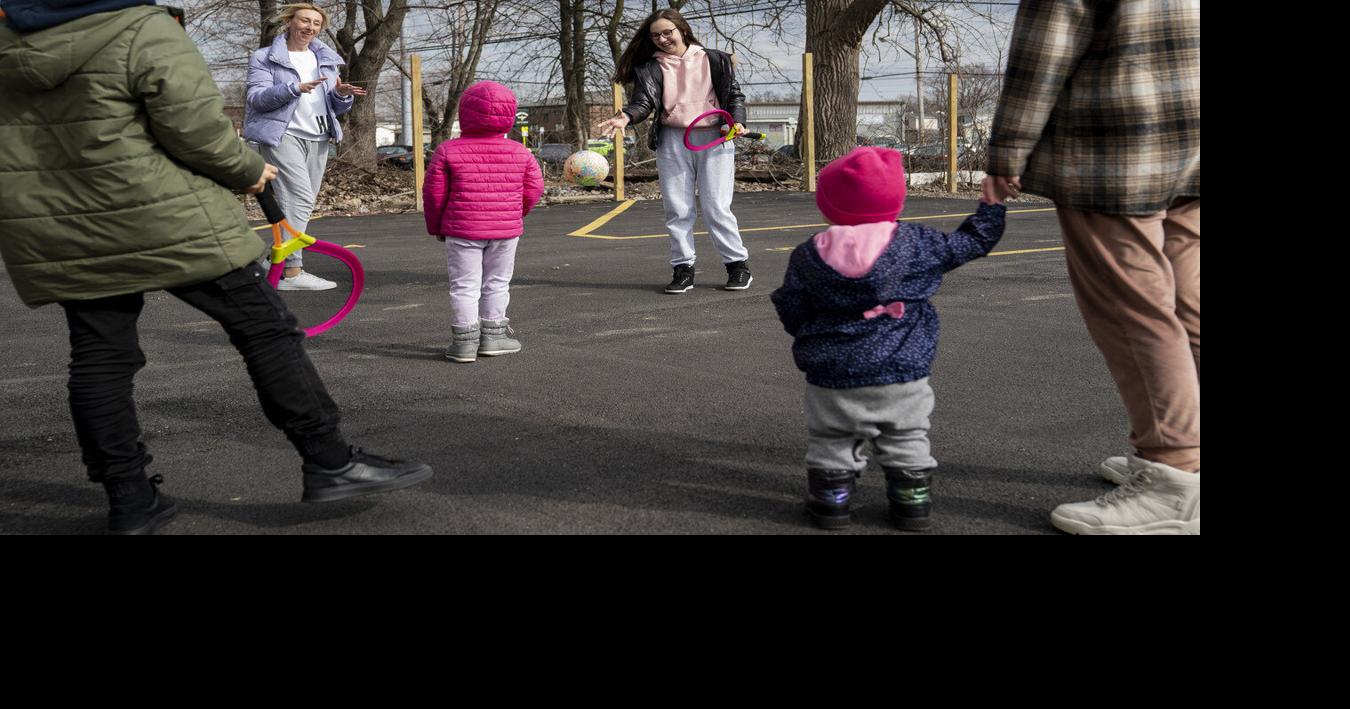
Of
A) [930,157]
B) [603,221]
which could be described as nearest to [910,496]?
[603,221]

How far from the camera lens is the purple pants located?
6176 mm

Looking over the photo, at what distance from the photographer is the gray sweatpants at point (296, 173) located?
868 centimetres

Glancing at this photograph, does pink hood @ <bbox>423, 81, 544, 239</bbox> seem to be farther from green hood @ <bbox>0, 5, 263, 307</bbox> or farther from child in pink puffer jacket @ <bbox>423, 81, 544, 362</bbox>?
green hood @ <bbox>0, 5, 263, 307</bbox>

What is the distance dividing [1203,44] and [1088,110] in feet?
1.03

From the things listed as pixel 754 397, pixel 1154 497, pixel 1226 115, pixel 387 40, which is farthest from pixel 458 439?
pixel 387 40

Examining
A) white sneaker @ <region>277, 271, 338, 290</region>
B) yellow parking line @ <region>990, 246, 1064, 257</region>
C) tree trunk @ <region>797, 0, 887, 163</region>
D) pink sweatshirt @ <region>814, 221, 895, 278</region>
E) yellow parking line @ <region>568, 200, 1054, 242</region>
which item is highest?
tree trunk @ <region>797, 0, 887, 163</region>

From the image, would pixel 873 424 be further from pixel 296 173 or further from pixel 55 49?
pixel 296 173

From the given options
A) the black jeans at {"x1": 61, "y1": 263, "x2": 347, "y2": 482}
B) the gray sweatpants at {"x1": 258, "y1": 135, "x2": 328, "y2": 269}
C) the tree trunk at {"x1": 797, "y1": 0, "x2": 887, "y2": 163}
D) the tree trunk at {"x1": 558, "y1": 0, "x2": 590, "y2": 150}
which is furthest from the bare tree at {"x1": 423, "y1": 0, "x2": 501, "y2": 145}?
the black jeans at {"x1": 61, "y1": 263, "x2": 347, "y2": 482}

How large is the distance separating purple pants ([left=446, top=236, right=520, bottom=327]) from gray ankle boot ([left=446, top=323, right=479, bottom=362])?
0.10 feet

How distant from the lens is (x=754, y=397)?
5.25 m

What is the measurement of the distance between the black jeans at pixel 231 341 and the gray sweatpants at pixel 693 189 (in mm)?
4895

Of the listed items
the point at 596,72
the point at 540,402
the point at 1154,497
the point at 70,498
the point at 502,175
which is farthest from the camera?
the point at 596,72

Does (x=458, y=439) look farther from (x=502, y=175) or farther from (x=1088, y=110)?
(x=1088, y=110)

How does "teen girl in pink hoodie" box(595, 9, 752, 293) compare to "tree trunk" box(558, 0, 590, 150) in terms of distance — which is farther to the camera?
"tree trunk" box(558, 0, 590, 150)
